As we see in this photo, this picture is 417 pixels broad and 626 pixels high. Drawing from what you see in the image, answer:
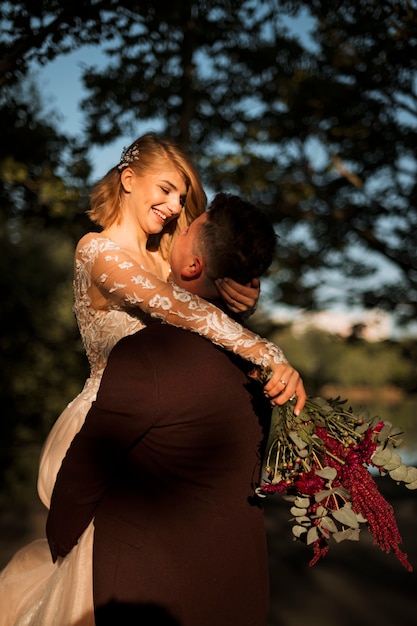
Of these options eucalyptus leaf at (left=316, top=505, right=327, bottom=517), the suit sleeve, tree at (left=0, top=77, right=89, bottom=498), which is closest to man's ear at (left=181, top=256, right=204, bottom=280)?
the suit sleeve

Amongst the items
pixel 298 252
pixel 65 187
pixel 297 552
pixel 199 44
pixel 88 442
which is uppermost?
pixel 199 44

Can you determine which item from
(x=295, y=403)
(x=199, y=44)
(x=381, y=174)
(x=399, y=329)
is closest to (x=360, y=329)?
(x=399, y=329)

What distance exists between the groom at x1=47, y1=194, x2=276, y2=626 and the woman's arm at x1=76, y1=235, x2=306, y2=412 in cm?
8

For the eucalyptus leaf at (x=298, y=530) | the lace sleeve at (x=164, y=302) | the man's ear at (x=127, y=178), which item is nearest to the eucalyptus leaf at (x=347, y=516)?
the eucalyptus leaf at (x=298, y=530)

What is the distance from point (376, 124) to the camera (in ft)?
32.0

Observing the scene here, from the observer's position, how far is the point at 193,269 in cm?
222

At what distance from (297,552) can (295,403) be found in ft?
20.1

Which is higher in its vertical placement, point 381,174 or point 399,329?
point 381,174

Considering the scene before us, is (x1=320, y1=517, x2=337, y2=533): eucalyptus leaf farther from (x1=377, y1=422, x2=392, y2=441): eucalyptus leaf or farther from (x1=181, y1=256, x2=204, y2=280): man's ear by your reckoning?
(x1=181, y1=256, x2=204, y2=280): man's ear

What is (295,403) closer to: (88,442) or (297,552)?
(88,442)

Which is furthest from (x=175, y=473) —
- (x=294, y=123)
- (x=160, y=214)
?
(x=294, y=123)

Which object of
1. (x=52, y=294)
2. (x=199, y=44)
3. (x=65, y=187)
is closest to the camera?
(x=65, y=187)

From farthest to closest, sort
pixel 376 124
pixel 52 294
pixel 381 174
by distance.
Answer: pixel 52 294 → pixel 381 174 → pixel 376 124

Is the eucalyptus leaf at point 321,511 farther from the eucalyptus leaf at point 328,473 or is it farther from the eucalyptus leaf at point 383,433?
the eucalyptus leaf at point 383,433
